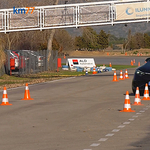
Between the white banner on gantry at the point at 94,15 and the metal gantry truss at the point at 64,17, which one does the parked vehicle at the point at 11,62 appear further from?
the white banner on gantry at the point at 94,15

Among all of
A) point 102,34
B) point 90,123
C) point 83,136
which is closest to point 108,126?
point 90,123

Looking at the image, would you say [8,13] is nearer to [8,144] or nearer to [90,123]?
[90,123]

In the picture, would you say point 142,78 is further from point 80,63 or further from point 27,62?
point 80,63

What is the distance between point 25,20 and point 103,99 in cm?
1802

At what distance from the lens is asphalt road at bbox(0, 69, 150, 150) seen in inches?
331

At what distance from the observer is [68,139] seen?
895 centimetres

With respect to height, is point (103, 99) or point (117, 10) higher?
point (117, 10)

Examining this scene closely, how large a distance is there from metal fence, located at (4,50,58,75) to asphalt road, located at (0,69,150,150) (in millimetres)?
18782

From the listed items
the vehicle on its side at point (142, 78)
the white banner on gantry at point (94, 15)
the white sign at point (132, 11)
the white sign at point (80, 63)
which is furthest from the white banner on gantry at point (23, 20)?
the vehicle on its side at point (142, 78)

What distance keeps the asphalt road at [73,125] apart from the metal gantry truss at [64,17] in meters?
16.8

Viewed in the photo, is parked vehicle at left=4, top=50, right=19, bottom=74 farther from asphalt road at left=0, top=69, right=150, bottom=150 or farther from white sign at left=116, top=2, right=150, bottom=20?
asphalt road at left=0, top=69, right=150, bottom=150

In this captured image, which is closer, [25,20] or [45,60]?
[25,20]

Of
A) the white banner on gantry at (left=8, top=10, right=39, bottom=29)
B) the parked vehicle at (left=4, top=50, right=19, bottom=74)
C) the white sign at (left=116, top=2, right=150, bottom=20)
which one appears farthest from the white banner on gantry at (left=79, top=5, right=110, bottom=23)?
the parked vehicle at (left=4, top=50, right=19, bottom=74)

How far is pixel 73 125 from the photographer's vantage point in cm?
1085
